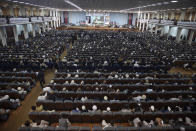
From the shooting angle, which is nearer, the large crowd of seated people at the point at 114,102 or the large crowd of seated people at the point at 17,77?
the large crowd of seated people at the point at 114,102

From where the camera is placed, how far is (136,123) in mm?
6547

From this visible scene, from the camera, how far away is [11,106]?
800 cm

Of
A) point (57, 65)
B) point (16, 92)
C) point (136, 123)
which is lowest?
point (136, 123)

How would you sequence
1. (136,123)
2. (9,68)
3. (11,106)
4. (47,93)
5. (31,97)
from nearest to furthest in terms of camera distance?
(136,123)
(11,106)
(47,93)
(31,97)
(9,68)

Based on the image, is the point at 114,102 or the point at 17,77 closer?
the point at 114,102

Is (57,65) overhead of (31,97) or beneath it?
overhead

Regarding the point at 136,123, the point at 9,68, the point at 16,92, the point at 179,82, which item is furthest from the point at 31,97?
the point at 179,82

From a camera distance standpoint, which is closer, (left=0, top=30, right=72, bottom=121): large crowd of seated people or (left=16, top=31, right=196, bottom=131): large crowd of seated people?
(left=16, top=31, right=196, bottom=131): large crowd of seated people

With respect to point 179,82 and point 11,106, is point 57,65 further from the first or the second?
point 179,82

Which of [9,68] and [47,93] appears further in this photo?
[9,68]

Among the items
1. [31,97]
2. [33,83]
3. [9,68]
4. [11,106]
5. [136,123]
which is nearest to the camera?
[136,123]

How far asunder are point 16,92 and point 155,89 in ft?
33.3

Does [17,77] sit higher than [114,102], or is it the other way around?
[17,77]

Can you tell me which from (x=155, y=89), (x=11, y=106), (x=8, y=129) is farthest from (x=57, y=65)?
(x=155, y=89)
